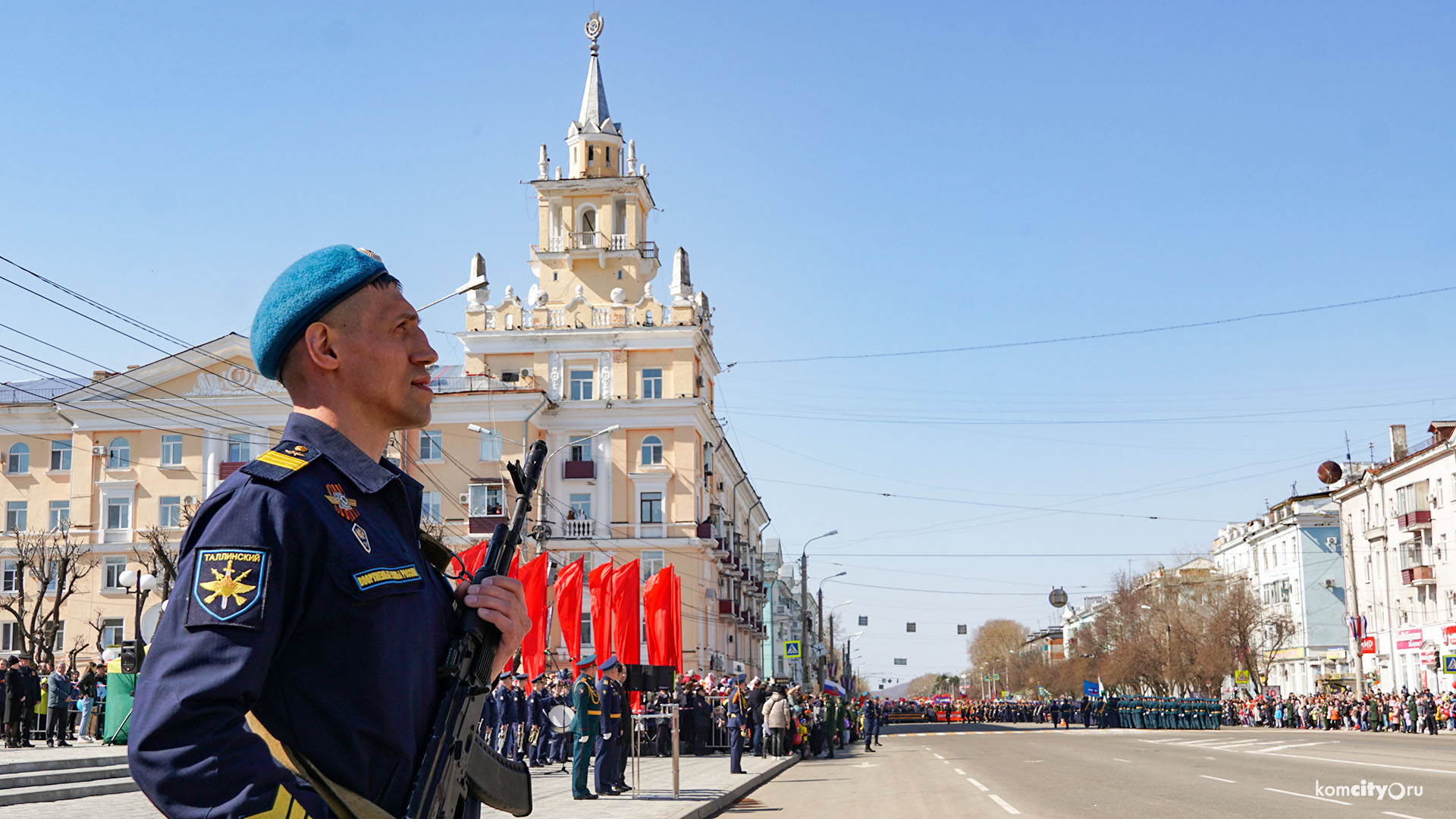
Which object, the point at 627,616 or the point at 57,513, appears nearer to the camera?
the point at 627,616

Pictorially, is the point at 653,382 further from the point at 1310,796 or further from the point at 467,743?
the point at 467,743

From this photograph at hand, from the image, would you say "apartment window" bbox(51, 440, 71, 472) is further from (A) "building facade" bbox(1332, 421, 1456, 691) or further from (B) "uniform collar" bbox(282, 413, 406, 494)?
(B) "uniform collar" bbox(282, 413, 406, 494)

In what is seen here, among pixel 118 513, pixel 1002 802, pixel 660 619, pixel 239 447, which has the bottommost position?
pixel 1002 802

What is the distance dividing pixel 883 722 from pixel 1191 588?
22.7 meters

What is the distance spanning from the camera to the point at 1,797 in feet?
54.6

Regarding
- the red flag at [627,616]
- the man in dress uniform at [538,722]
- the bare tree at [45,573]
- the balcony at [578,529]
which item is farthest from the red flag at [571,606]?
the balcony at [578,529]

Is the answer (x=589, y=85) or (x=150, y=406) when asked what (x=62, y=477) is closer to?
(x=150, y=406)

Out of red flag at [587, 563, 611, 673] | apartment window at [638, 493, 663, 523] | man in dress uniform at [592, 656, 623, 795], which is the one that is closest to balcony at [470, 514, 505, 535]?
apartment window at [638, 493, 663, 523]

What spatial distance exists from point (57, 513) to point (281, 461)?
6743 centimetres

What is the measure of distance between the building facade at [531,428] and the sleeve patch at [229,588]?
56.7 m

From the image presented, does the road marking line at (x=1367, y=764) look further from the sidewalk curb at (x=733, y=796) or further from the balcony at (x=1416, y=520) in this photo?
the balcony at (x=1416, y=520)

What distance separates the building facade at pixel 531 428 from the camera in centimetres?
6097

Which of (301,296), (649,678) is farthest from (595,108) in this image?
(301,296)

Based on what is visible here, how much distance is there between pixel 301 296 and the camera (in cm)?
265
